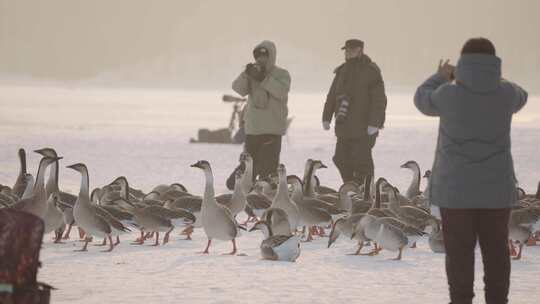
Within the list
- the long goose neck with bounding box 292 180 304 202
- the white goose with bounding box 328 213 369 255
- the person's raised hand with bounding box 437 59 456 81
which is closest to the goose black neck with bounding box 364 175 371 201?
the long goose neck with bounding box 292 180 304 202

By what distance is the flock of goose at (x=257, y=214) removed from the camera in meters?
11.7

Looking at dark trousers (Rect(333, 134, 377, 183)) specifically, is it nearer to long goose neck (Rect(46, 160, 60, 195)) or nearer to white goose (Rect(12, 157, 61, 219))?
long goose neck (Rect(46, 160, 60, 195))

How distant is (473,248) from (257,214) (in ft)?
22.4

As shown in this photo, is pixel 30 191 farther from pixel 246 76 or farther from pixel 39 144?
pixel 39 144

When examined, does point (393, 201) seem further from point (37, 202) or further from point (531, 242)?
point (37, 202)

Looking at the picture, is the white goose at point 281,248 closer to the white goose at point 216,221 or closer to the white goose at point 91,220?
the white goose at point 216,221

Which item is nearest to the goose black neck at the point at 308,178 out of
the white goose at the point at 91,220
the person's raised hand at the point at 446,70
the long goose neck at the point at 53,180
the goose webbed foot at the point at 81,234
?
the goose webbed foot at the point at 81,234

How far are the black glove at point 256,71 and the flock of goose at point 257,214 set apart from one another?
203 centimetres

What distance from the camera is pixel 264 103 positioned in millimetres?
16078

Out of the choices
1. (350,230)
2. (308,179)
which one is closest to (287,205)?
(350,230)

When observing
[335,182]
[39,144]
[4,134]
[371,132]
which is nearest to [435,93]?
[371,132]

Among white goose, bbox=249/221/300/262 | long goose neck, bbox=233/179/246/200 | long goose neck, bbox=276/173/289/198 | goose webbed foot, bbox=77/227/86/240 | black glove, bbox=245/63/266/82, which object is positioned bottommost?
goose webbed foot, bbox=77/227/86/240

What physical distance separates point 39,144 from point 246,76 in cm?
1551

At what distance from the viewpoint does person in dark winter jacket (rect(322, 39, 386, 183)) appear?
51.2ft
